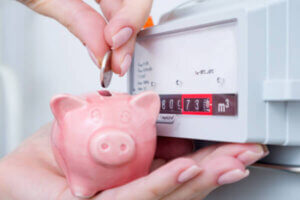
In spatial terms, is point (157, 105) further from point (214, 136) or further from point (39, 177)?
point (39, 177)

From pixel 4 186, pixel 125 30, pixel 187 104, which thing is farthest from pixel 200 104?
pixel 4 186

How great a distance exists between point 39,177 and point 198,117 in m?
0.22

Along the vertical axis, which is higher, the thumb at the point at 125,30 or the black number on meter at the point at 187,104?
the thumb at the point at 125,30

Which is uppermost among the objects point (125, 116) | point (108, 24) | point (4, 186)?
point (108, 24)

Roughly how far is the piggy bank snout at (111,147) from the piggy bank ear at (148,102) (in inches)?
1.8

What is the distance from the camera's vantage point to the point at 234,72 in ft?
1.24

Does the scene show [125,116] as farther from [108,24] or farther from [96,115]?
[108,24]

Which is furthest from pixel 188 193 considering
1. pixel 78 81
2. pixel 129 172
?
pixel 78 81

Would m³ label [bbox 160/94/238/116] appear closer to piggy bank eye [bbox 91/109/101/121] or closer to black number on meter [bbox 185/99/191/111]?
black number on meter [bbox 185/99/191/111]

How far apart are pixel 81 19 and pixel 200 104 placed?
205 mm

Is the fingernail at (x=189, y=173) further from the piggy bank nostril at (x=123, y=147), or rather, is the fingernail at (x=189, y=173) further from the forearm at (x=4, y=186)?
the forearm at (x=4, y=186)

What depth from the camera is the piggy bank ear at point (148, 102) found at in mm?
382

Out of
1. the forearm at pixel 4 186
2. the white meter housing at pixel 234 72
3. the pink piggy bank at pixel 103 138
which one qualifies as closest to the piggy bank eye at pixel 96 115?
the pink piggy bank at pixel 103 138

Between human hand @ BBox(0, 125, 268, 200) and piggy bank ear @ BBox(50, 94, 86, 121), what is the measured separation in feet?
0.30
